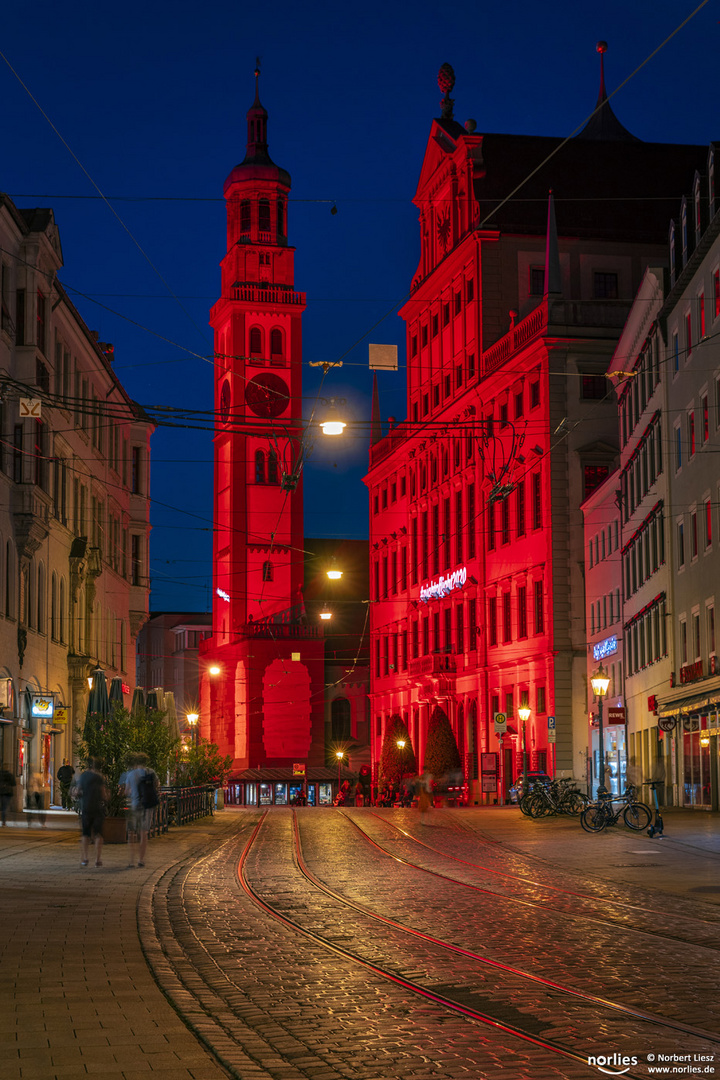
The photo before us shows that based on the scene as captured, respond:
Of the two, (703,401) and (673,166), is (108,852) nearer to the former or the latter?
(703,401)

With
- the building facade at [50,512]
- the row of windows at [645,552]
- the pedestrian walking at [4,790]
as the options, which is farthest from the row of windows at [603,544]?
the pedestrian walking at [4,790]

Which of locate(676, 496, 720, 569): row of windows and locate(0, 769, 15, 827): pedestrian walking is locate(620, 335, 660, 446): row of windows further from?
locate(0, 769, 15, 827): pedestrian walking

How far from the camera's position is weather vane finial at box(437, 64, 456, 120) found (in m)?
75.7

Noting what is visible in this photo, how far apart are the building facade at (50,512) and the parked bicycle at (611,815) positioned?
42.8ft

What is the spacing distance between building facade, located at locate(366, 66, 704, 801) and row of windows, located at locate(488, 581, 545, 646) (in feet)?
0.41

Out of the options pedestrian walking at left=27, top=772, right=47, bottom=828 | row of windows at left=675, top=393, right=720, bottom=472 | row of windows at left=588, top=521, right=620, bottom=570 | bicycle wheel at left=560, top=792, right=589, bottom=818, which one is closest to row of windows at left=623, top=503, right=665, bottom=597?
row of windows at left=588, top=521, right=620, bottom=570

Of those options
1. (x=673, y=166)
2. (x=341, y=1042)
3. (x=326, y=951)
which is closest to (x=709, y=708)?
(x=326, y=951)

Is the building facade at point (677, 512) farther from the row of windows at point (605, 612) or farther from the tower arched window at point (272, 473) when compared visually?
the tower arched window at point (272, 473)

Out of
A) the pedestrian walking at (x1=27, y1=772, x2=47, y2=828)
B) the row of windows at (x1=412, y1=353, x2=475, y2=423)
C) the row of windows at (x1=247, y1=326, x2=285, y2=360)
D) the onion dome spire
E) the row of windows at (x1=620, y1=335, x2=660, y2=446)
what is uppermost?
the onion dome spire

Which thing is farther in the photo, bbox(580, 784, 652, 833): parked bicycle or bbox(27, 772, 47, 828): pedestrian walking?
bbox(27, 772, 47, 828): pedestrian walking

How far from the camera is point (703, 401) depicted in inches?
1539

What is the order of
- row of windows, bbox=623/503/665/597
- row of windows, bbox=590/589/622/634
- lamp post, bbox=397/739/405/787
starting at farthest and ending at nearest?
lamp post, bbox=397/739/405/787 < row of windows, bbox=590/589/622/634 < row of windows, bbox=623/503/665/597

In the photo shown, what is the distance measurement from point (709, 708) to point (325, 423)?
634 inches

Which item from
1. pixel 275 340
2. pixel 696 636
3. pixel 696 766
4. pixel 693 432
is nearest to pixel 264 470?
pixel 275 340
